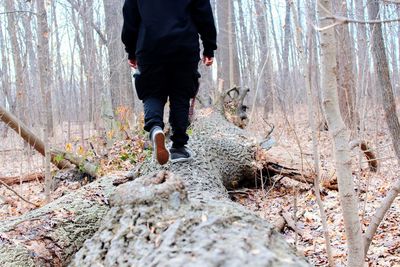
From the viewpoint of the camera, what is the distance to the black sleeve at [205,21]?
2998mm

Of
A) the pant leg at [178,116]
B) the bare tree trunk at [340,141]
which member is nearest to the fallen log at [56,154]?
the pant leg at [178,116]

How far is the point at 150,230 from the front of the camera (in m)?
1.68

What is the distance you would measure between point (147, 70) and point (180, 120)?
18.2 inches

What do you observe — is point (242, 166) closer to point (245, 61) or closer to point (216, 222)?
point (216, 222)

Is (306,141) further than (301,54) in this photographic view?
Yes

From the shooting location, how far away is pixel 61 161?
559 cm

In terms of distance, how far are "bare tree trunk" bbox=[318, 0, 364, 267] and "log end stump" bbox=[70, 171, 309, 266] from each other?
40cm

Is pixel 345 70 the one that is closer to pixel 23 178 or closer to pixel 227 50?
pixel 227 50

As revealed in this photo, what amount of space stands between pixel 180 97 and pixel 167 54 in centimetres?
38

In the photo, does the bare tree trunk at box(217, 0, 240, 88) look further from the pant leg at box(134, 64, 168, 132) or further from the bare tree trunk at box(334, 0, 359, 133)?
the pant leg at box(134, 64, 168, 132)

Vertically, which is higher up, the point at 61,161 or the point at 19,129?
the point at 19,129

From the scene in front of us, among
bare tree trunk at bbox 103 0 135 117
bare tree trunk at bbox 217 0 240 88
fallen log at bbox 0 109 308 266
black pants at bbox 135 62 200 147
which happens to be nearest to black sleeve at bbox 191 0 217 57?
black pants at bbox 135 62 200 147

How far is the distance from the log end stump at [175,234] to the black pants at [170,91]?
102 centimetres

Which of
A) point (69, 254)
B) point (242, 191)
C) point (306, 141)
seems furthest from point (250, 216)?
point (306, 141)
